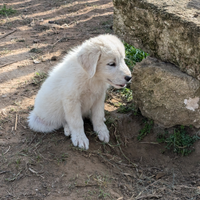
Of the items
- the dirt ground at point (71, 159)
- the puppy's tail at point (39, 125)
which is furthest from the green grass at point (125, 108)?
the puppy's tail at point (39, 125)

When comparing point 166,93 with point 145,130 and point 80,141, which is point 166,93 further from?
point 80,141

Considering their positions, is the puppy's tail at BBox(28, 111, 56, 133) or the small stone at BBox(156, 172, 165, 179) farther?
the puppy's tail at BBox(28, 111, 56, 133)

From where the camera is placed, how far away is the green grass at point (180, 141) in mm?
3838

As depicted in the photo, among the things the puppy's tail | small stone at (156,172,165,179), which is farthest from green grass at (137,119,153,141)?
the puppy's tail

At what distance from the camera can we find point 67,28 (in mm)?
7543

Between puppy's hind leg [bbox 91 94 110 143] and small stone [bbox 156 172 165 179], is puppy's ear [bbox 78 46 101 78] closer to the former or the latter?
puppy's hind leg [bbox 91 94 110 143]

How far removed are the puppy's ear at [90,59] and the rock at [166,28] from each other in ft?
3.05

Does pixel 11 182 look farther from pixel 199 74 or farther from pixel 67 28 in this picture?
pixel 67 28

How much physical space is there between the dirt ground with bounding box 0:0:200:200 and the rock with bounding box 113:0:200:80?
1.18m

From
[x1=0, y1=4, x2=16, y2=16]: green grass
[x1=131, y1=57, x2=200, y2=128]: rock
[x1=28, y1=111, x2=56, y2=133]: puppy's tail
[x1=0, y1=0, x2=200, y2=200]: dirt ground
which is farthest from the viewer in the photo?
[x1=0, y1=4, x2=16, y2=16]: green grass

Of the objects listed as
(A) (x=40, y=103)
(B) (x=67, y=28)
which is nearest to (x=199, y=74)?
(A) (x=40, y=103)

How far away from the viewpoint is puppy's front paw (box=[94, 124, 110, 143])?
4.04 metres

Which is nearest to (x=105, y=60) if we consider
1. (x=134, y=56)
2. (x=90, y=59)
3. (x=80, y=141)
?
(x=90, y=59)

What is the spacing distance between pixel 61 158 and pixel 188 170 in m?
1.71
